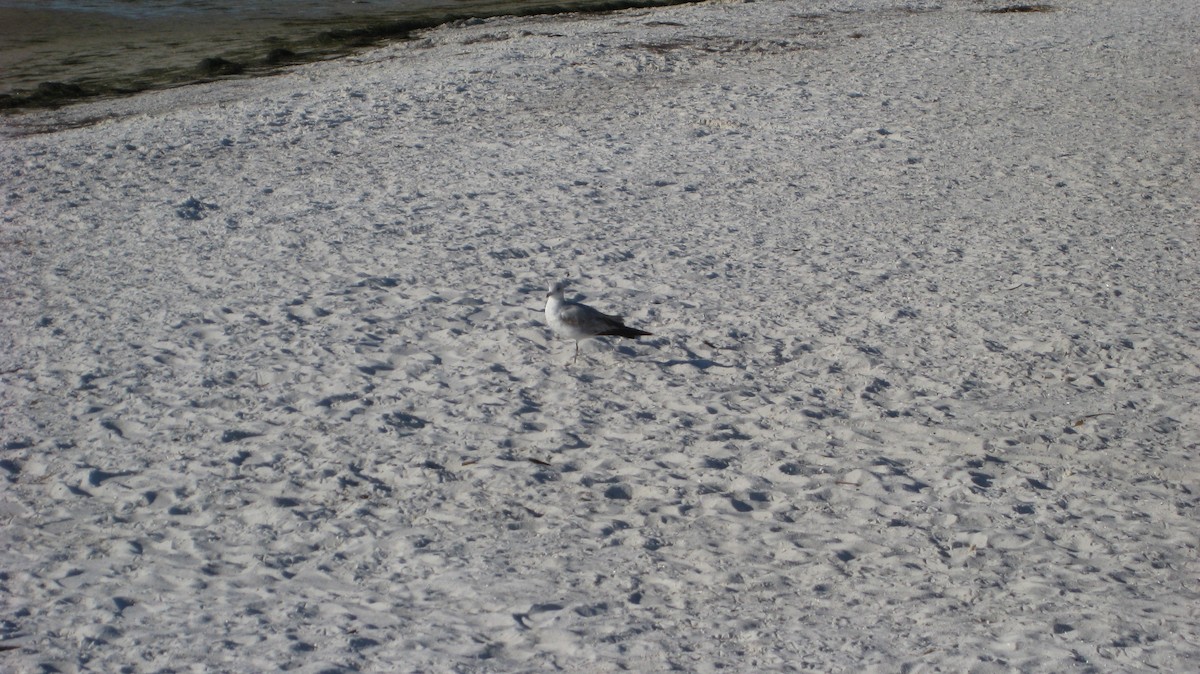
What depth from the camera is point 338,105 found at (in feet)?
36.6

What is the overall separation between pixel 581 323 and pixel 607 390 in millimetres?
353

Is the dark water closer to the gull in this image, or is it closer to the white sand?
the white sand

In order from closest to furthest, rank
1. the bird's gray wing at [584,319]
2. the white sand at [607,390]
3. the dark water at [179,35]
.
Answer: the white sand at [607,390] → the bird's gray wing at [584,319] → the dark water at [179,35]

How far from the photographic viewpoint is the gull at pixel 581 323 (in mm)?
5840

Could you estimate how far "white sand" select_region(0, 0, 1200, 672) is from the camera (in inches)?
160

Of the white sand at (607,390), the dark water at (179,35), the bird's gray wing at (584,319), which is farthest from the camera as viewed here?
the dark water at (179,35)

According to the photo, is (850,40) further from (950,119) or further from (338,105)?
(338,105)

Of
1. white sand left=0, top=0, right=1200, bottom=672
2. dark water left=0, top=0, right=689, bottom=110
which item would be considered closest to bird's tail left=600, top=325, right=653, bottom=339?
white sand left=0, top=0, right=1200, bottom=672

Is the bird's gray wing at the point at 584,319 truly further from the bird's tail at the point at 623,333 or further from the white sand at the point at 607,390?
the white sand at the point at 607,390

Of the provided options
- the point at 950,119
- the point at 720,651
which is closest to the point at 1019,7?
the point at 950,119

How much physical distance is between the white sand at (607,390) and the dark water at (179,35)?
4.61 m

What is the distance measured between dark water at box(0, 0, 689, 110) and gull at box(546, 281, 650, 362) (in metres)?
9.96

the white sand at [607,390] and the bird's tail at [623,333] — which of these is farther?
the bird's tail at [623,333]

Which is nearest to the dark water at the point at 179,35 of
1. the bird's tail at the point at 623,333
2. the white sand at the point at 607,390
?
the white sand at the point at 607,390
